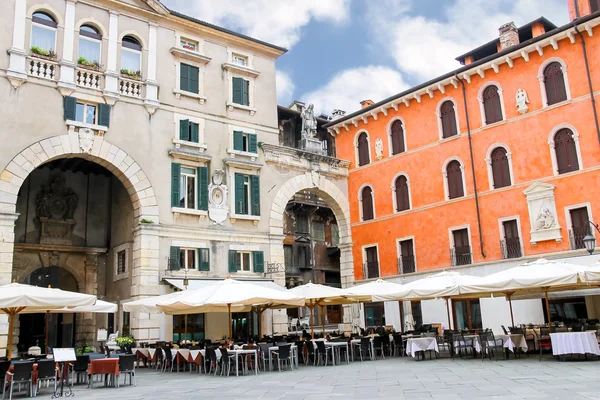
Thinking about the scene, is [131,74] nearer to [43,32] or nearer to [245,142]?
[43,32]

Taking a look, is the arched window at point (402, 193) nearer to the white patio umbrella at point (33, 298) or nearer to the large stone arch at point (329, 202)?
the large stone arch at point (329, 202)

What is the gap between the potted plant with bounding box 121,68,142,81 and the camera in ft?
70.7

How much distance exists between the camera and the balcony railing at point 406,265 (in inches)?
1017

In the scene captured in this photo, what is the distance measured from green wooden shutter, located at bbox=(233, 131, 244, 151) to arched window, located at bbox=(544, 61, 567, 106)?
12884 millimetres

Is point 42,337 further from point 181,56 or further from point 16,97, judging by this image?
point 181,56

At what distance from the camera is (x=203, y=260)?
2211cm

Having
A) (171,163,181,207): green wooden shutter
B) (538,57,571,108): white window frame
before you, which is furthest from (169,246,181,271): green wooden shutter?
(538,57,571,108): white window frame

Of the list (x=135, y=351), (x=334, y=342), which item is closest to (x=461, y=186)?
(x=334, y=342)

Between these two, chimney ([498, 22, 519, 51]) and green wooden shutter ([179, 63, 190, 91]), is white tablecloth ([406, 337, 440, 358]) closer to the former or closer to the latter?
green wooden shutter ([179, 63, 190, 91])

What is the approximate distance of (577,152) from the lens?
20719 mm

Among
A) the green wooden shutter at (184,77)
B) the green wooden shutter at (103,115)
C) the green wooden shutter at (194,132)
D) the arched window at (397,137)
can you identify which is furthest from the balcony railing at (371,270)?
the green wooden shutter at (103,115)

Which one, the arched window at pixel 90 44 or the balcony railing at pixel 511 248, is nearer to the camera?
the arched window at pixel 90 44

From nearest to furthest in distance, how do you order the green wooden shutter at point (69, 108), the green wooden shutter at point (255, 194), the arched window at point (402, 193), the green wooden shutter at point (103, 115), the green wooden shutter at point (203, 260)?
the green wooden shutter at point (69, 108) → the green wooden shutter at point (103, 115) → the green wooden shutter at point (203, 260) → the green wooden shutter at point (255, 194) → the arched window at point (402, 193)

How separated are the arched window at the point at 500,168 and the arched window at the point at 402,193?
457cm
